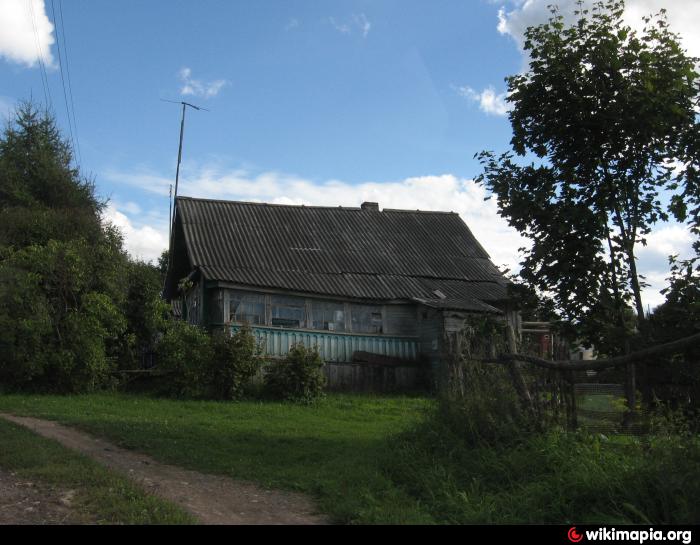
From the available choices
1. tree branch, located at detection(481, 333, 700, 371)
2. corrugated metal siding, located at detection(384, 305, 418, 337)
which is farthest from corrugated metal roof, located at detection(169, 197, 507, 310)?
tree branch, located at detection(481, 333, 700, 371)

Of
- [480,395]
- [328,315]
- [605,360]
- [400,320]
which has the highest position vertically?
[328,315]

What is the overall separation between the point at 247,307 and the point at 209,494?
→ 488 inches

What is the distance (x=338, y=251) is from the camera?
23.1 m

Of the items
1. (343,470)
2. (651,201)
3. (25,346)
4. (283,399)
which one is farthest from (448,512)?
(25,346)

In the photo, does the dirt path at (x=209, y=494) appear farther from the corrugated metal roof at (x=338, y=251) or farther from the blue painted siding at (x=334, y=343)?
the corrugated metal roof at (x=338, y=251)

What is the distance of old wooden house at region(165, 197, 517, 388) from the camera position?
19.7 m

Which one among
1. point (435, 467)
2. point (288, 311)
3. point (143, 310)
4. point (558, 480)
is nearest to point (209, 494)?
point (435, 467)

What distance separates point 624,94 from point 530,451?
5.10m

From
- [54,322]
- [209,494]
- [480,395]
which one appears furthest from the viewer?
[54,322]

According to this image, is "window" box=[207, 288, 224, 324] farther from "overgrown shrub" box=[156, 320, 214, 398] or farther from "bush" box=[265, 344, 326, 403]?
"bush" box=[265, 344, 326, 403]

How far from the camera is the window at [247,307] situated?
1936 cm

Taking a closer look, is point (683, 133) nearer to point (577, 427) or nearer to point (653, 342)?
point (653, 342)

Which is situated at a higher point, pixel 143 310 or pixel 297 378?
pixel 143 310

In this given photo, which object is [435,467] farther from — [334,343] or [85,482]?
[334,343]
